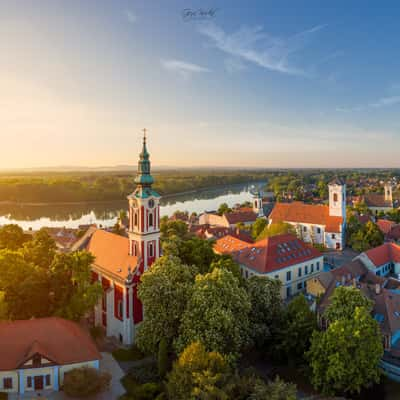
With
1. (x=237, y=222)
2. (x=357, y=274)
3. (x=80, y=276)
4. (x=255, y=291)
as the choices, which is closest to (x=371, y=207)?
(x=237, y=222)

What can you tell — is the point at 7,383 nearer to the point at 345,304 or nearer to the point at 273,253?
the point at 345,304

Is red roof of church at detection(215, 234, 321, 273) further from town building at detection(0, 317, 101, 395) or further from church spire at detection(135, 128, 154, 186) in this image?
town building at detection(0, 317, 101, 395)

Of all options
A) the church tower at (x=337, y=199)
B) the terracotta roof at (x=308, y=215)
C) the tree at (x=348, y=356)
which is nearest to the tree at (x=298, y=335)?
the tree at (x=348, y=356)

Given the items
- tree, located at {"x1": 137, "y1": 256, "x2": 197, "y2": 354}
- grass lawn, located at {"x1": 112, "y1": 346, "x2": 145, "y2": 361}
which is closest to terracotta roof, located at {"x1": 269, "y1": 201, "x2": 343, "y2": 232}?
tree, located at {"x1": 137, "y1": 256, "x2": 197, "y2": 354}

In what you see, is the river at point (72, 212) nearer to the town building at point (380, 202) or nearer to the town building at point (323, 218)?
the town building at point (380, 202)

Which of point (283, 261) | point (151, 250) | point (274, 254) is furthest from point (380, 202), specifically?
point (151, 250)

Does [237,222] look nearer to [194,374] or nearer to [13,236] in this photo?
[13,236]
